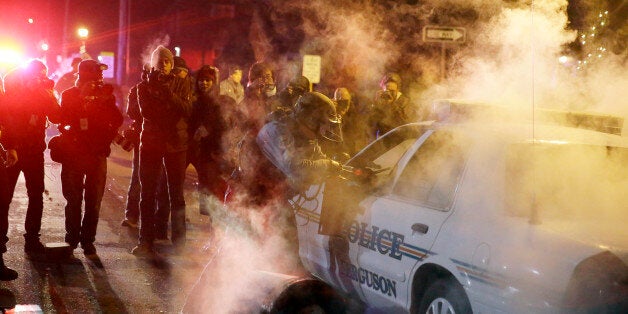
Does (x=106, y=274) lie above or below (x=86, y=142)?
below

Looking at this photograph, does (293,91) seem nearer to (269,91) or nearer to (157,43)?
(269,91)

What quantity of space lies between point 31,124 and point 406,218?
418cm

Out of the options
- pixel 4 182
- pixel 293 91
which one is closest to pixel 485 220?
pixel 293 91

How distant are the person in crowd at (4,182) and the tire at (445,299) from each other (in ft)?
12.1

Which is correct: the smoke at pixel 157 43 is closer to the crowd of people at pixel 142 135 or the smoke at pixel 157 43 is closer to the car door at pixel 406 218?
the crowd of people at pixel 142 135

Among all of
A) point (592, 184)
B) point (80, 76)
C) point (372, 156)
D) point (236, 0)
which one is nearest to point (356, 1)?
point (80, 76)

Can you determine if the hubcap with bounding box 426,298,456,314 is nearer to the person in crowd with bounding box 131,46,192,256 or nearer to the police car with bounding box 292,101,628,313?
the police car with bounding box 292,101,628,313

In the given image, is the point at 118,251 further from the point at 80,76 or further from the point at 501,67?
the point at 501,67

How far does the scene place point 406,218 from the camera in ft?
15.3

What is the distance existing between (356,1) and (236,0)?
13.4 metres

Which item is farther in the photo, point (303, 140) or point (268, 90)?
point (268, 90)

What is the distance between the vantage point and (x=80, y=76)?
7.49 meters

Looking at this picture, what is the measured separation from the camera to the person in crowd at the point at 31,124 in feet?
23.8

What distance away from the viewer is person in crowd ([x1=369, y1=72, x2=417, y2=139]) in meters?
9.70
